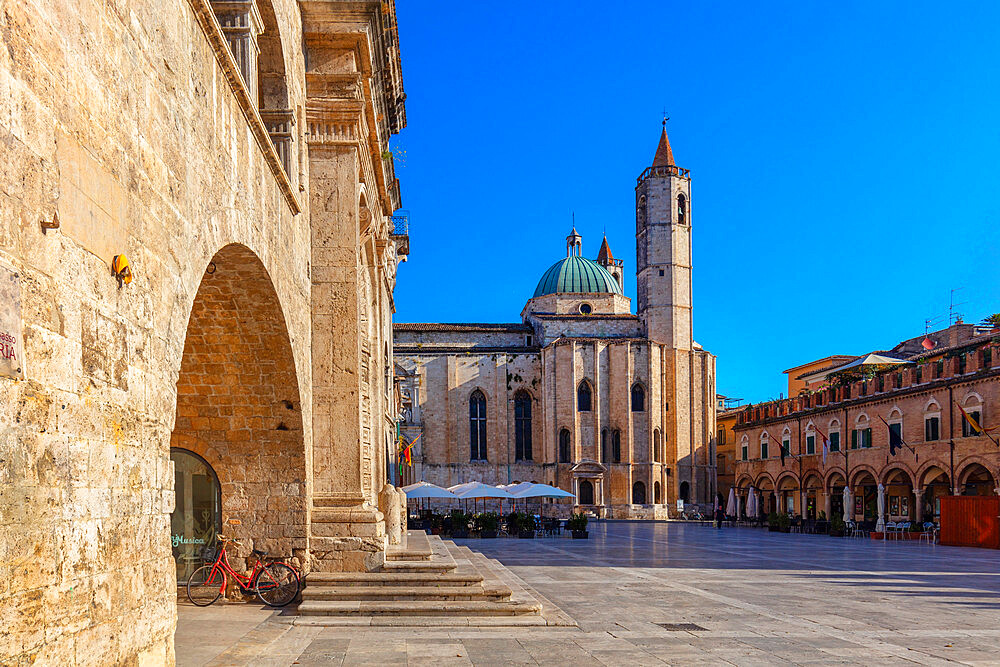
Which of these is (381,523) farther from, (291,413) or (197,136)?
(197,136)

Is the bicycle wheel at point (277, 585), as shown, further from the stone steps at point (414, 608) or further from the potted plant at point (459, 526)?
the potted plant at point (459, 526)

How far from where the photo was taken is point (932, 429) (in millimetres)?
34906

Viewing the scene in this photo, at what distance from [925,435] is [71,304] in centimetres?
3647

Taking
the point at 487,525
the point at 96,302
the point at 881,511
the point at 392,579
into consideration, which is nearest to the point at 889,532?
the point at 881,511

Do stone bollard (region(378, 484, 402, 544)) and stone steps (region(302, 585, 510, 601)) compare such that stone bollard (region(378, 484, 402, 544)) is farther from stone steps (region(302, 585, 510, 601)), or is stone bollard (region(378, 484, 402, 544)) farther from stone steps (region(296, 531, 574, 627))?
stone steps (region(302, 585, 510, 601))

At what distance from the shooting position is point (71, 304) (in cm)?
453

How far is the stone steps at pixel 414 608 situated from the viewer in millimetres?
11023

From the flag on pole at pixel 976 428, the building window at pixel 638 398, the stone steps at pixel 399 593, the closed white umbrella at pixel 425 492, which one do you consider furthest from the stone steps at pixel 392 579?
the building window at pixel 638 398

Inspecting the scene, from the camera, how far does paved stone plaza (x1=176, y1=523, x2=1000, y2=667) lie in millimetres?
9117

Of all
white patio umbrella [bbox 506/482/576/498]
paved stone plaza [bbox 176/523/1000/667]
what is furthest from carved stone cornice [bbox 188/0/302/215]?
white patio umbrella [bbox 506/482/576/498]

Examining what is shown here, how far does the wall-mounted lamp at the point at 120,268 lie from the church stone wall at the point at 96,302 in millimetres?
86

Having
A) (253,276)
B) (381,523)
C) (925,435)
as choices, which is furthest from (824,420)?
(253,276)

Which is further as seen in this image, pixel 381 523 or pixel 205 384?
pixel 381 523

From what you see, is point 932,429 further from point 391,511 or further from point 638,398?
Result: point 391,511
